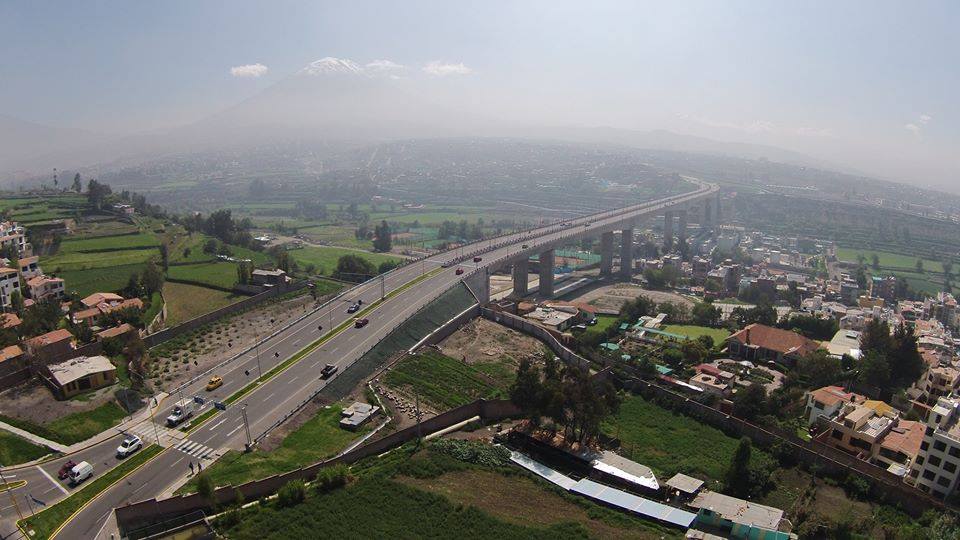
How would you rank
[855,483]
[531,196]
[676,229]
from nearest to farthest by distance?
[855,483]
[676,229]
[531,196]

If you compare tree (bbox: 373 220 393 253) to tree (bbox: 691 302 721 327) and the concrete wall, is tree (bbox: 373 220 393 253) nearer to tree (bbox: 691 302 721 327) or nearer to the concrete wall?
the concrete wall

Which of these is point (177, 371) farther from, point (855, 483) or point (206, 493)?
point (855, 483)

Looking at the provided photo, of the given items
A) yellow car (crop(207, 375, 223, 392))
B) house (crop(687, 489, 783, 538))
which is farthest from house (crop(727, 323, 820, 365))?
yellow car (crop(207, 375, 223, 392))

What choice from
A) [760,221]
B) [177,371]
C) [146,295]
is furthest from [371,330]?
[760,221]

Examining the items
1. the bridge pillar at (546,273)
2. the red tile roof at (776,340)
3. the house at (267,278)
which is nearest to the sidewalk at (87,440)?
the house at (267,278)

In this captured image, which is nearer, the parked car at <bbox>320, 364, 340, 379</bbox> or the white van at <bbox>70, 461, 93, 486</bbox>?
the white van at <bbox>70, 461, 93, 486</bbox>

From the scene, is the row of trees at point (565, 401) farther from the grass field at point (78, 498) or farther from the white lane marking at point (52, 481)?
the white lane marking at point (52, 481)

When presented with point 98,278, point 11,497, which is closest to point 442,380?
point 11,497
